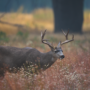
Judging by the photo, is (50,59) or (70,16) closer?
(50,59)

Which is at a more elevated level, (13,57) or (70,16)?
(13,57)

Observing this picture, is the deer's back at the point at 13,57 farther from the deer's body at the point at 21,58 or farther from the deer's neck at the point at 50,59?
the deer's neck at the point at 50,59

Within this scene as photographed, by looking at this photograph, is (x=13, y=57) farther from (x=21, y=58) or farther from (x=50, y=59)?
(x=50, y=59)

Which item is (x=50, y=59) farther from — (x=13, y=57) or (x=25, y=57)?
(x=13, y=57)

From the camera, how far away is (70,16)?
15680mm

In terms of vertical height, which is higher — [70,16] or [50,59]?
[50,59]

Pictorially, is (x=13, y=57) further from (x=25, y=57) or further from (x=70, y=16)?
(x=70, y=16)

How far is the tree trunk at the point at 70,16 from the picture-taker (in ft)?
50.7

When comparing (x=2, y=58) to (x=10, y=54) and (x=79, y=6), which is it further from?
(x=79, y=6)

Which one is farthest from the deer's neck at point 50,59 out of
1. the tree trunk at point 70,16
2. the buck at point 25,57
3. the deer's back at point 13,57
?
the tree trunk at point 70,16

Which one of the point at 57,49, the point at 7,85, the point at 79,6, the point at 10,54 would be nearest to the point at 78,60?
the point at 57,49

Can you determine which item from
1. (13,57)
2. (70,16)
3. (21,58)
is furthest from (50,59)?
(70,16)

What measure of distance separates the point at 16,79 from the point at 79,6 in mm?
12287

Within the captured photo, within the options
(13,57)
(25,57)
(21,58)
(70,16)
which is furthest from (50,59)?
(70,16)
